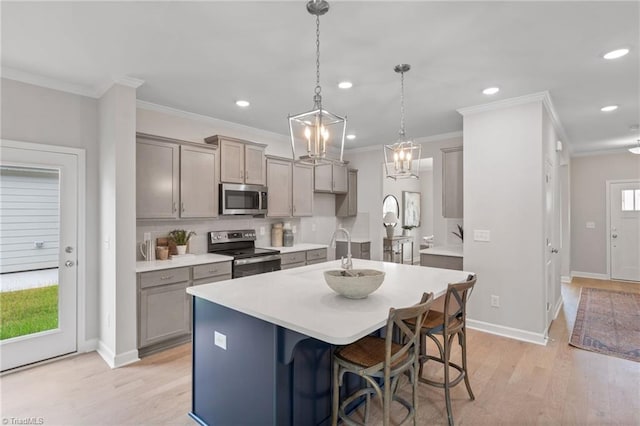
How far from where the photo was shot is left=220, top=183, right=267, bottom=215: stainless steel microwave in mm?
4109

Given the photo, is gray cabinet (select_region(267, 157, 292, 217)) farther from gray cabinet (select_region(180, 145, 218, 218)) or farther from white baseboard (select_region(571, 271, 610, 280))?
white baseboard (select_region(571, 271, 610, 280))

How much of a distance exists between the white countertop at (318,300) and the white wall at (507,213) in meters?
1.30

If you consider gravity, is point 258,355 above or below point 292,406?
above

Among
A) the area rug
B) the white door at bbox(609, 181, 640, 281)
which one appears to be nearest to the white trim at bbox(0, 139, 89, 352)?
the area rug

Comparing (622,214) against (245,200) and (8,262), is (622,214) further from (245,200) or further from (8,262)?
(8,262)

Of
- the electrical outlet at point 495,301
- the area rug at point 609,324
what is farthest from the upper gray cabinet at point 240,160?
the area rug at point 609,324

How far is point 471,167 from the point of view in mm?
3889

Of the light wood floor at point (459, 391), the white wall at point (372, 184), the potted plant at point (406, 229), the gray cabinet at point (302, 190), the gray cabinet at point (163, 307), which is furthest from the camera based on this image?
the potted plant at point (406, 229)

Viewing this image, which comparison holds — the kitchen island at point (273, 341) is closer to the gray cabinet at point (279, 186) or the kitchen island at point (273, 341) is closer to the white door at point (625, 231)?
the gray cabinet at point (279, 186)

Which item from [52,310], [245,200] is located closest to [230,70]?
[245,200]

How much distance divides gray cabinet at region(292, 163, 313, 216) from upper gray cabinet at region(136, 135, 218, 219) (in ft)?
4.62

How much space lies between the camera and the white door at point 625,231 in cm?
631

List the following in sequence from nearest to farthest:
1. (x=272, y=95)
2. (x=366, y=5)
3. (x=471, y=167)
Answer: (x=366, y=5)
(x=272, y=95)
(x=471, y=167)

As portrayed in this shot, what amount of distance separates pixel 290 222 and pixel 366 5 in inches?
149
